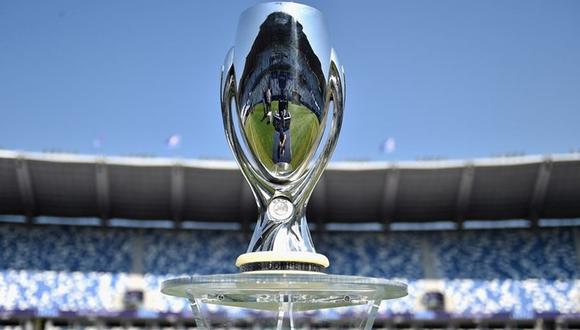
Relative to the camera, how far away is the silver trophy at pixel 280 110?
10031 millimetres

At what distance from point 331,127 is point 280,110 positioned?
88 centimetres

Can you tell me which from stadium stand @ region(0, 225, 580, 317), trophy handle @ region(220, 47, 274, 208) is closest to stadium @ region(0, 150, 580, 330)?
stadium stand @ region(0, 225, 580, 317)

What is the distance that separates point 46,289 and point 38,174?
3835mm

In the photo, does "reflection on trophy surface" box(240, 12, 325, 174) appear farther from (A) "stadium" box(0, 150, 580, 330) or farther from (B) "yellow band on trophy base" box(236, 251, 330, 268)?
(A) "stadium" box(0, 150, 580, 330)

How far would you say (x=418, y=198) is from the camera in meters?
27.0

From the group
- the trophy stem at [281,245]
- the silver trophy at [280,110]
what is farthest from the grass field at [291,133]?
the trophy stem at [281,245]

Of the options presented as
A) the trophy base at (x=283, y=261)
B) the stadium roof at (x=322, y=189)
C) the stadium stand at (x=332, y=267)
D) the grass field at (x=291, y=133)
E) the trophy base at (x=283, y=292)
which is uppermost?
the stadium roof at (x=322, y=189)

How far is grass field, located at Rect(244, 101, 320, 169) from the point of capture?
33.1 ft

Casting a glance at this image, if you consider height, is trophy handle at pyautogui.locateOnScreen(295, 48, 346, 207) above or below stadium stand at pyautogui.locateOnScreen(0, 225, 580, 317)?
below

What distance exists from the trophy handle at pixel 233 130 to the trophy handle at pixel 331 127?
46cm

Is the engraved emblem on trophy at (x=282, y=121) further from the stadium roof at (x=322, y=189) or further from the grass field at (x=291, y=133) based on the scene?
the stadium roof at (x=322, y=189)

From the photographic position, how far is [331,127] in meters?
10.5

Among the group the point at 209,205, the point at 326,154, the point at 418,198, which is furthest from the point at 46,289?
the point at 326,154

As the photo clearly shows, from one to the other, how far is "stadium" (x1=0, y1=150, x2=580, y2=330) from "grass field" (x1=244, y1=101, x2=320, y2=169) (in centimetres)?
1463
